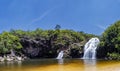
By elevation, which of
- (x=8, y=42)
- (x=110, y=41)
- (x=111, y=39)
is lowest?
(x=110, y=41)

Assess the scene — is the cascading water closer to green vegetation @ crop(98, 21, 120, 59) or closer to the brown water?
green vegetation @ crop(98, 21, 120, 59)

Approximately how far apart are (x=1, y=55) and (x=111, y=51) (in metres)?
26.9

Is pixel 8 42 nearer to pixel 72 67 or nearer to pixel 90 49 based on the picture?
pixel 90 49

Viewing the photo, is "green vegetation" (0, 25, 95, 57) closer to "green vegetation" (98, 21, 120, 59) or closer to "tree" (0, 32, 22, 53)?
"tree" (0, 32, 22, 53)

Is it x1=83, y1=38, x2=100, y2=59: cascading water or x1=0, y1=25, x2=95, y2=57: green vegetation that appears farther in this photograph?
x1=0, y1=25, x2=95, y2=57: green vegetation

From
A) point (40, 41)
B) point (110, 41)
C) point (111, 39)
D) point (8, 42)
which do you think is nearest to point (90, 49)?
point (110, 41)

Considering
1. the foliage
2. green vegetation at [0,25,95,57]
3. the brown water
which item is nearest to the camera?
the brown water

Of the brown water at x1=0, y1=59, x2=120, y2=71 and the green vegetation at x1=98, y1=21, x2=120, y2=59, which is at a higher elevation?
the green vegetation at x1=98, y1=21, x2=120, y2=59

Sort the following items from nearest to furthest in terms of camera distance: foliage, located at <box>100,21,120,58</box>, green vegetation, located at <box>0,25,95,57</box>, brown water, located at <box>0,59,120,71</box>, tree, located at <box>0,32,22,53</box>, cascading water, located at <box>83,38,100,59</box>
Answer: brown water, located at <box>0,59,120,71</box>, foliage, located at <box>100,21,120,58</box>, cascading water, located at <box>83,38,100,59</box>, tree, located at <box>0,32,22,53</box>, green vegetation, located at <box>0,25,95,57</box>

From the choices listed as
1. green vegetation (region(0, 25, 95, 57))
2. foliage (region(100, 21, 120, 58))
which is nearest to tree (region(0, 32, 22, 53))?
green vegetation (region(0, 25, 95, 57))

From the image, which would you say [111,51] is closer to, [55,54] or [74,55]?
[74,55]

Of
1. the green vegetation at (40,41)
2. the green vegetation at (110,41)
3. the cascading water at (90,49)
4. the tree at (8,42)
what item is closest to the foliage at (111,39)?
the green vegetation at (110,41)

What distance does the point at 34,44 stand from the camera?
247ft

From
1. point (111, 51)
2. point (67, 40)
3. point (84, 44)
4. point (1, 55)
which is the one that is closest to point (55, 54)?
point (67, 40)
